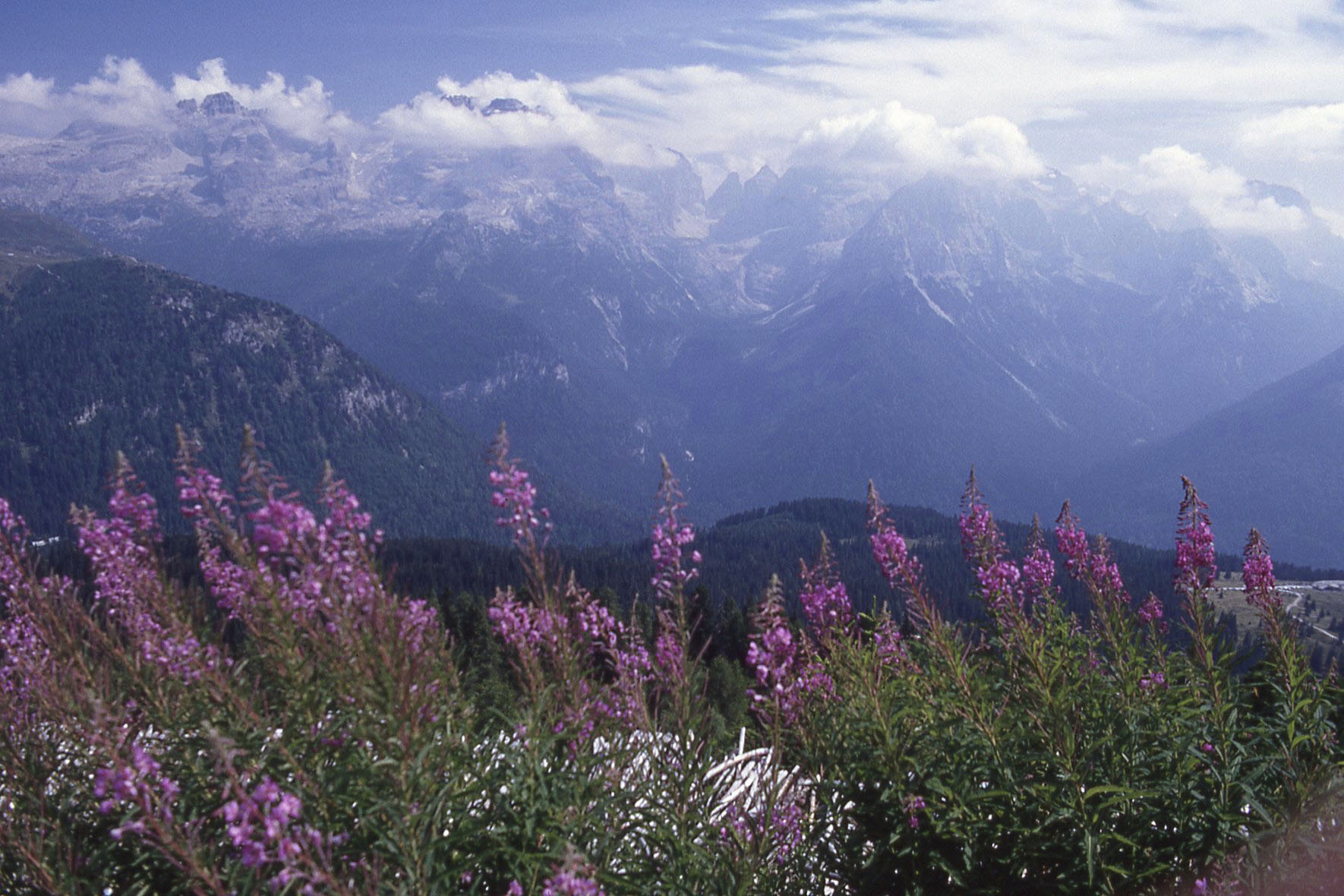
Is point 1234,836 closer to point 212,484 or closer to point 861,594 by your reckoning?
point 212,484

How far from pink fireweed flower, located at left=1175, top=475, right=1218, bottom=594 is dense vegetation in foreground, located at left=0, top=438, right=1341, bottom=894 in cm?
5

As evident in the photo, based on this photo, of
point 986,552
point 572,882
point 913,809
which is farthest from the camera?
point 986,552

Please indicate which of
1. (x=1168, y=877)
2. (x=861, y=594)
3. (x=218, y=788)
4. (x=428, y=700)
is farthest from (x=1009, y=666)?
(x=861, y=594)

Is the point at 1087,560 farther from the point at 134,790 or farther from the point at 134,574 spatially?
the point at 134,574

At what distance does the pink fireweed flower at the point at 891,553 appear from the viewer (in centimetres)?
570

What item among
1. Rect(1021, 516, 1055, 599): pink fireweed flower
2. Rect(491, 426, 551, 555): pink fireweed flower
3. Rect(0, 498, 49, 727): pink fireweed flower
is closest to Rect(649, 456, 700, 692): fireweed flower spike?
Rect(491, 426, 551, 555): pink fireweed flower

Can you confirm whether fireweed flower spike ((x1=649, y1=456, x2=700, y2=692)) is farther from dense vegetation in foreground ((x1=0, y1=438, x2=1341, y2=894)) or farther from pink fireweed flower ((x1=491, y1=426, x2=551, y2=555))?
pink fireweed flower ((x1=491, y1=426, x2=551, y2=555))

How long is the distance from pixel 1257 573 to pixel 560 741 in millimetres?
4667

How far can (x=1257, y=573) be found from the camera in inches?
223

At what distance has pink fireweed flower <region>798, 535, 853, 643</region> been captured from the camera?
6801 millimetres

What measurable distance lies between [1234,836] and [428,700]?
413 cm

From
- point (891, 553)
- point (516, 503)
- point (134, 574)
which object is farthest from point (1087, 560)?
point (134, 574)

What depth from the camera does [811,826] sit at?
204 inches

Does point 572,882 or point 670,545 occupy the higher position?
point 670,545
